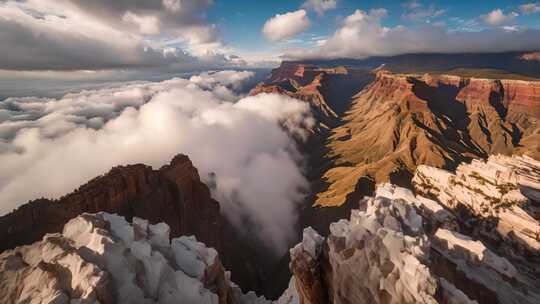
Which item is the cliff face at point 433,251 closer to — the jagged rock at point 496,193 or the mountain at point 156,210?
the jagged rock at point 496,193

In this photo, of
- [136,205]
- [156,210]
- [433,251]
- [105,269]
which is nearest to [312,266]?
[433,251]

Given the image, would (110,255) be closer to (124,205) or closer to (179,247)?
(179,247)

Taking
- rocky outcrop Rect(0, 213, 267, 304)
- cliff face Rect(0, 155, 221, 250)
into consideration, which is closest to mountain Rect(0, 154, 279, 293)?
cliff face Rect(0, 155, 221, 250)

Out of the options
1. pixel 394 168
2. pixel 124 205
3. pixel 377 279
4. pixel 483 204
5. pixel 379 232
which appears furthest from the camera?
pixel 394 168

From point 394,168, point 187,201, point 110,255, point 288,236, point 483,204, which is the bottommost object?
point 288,236

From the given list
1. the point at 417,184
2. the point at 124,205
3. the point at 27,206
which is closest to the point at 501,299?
the point at 417,184

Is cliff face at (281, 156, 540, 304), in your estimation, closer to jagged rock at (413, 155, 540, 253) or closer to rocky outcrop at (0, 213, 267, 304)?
jagged rock at (413, 155, 540, 253)
